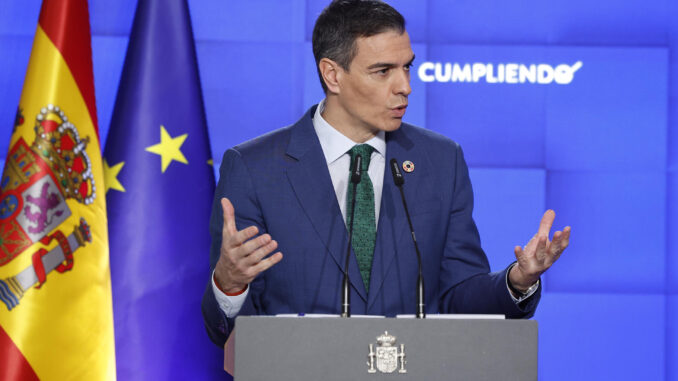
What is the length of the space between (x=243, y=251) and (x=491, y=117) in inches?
80.8

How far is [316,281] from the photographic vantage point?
2205 mm

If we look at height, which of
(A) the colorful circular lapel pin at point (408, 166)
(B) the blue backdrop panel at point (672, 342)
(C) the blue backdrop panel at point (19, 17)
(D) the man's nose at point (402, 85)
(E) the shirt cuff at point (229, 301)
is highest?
(C) the blue backdrop panel at point (19, 17)

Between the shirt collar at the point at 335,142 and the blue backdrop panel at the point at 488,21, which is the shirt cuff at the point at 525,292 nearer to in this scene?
the shirt collar at the point at 335,142

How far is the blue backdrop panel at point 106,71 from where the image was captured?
3.46 metres

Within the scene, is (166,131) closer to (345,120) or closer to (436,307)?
(345,120)

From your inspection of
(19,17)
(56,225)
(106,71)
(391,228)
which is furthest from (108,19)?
(391,228)

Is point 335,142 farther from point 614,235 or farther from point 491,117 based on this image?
point 614,235

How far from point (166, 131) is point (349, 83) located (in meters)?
1.11

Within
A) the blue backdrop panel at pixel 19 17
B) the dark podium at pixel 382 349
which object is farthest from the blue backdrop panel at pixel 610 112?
the blue backdrop panel at pixel 19 17

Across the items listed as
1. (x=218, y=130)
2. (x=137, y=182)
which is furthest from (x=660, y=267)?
(x=137, y=182)

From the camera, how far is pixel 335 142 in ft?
7.81

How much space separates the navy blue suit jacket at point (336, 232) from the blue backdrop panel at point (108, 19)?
1.44m

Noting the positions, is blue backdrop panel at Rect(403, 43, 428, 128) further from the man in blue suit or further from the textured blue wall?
the man in blue suit

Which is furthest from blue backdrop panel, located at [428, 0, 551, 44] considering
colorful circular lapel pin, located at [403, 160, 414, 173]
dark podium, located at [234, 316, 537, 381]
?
dark podium, located at [234, 316, 537, 381]
